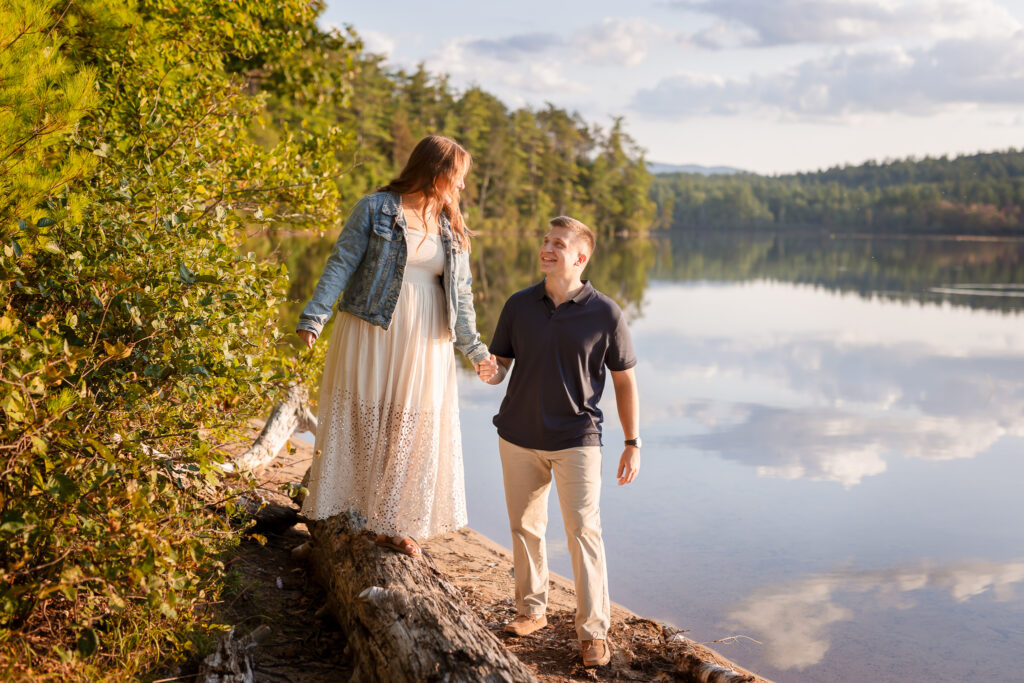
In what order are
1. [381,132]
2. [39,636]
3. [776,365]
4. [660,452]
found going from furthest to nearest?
[381,132]
[776,365]
[660,452]
[39,636]

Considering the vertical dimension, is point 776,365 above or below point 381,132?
below

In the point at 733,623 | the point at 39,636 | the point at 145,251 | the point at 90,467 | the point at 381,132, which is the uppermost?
the point at 381,132

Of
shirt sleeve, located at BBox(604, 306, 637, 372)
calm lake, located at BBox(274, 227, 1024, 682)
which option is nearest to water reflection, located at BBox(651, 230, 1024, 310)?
calm lake, located at BBox(274, 227, 1024, 682)

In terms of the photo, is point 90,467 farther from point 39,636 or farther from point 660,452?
point 660,452

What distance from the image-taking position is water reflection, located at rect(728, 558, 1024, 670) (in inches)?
218

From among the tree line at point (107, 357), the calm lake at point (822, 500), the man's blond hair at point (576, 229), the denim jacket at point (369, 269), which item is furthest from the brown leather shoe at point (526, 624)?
the man's blond hair at point (576, 229)

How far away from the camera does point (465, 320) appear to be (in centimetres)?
454

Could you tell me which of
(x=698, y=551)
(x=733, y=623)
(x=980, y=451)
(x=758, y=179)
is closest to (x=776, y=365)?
(x=980, y=451)

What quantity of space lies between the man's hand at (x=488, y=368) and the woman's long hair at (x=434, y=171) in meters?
0.81

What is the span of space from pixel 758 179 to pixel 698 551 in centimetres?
14136

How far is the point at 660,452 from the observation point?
9625mm

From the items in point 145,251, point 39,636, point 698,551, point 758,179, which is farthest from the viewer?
point 758,179

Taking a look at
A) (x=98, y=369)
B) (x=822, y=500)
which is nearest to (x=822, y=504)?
(x=822, y=500)

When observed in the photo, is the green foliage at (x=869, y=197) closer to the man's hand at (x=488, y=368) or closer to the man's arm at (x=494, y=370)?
the man's arm at (x=494, y=370)
